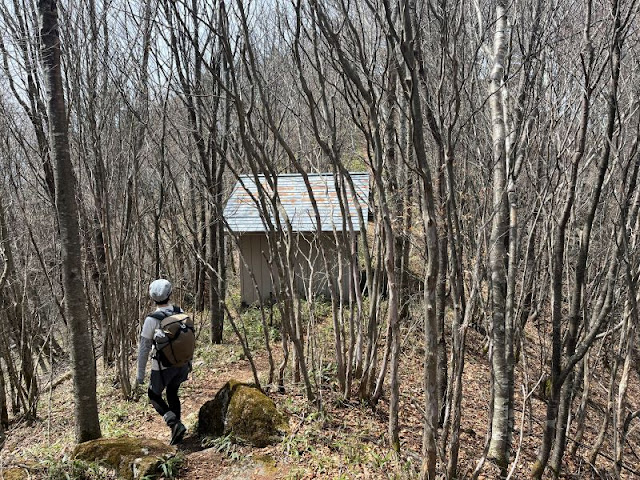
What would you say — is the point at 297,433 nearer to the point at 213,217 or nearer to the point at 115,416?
the point at 115,416

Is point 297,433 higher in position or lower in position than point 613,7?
lower

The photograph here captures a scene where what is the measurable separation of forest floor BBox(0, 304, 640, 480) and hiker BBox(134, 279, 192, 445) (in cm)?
38

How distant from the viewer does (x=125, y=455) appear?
13.9 feet

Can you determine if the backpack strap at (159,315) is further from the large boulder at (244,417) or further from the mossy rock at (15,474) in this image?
the mossy rock at (15,474)

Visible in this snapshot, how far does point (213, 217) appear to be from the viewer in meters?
9.43

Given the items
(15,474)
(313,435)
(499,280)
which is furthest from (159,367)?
(499,280)

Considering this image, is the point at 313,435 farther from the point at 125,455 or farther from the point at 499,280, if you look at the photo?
the point at 499,280

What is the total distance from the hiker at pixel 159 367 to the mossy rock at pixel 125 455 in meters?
0.53

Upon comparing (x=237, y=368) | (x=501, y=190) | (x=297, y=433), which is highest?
(x=501, y=190)

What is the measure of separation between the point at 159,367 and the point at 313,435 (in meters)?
1.76

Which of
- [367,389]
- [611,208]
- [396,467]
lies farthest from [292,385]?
[611,208]

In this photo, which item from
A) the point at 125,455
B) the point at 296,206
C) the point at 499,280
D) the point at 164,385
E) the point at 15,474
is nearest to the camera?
the point at 15,474

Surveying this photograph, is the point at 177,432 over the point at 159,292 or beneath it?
beneath

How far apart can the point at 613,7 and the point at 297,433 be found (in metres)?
4.79
